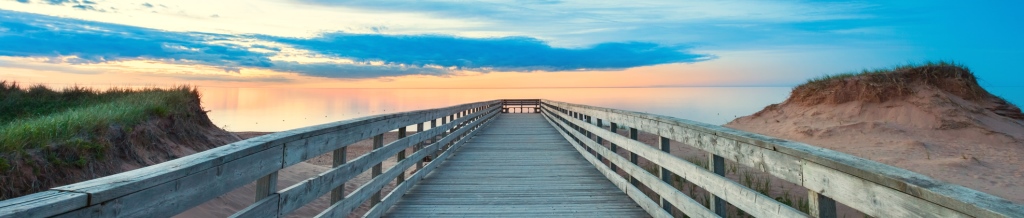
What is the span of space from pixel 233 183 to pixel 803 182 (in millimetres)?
2698

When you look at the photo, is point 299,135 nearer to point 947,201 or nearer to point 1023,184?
point 947,201

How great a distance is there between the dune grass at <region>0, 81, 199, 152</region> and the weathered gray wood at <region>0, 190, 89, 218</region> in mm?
6048

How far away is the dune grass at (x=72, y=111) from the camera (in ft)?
22.2

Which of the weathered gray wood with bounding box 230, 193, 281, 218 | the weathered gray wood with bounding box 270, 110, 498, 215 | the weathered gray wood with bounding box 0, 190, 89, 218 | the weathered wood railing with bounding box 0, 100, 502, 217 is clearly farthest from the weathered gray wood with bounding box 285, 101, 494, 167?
the weathered gray wood with bounding box 0, 190, 89, 218

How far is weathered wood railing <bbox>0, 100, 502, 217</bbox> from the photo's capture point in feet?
5.39

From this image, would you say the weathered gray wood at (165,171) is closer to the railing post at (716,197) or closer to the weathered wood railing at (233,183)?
the weathered wood railing at (233,183)

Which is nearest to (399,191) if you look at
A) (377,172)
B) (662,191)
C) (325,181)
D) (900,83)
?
(377,172)

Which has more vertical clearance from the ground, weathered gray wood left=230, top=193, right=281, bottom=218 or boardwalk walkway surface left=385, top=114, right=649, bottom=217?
weathered gray wood left=230, top=193, right=281, bottom=218

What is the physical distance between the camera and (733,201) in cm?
331

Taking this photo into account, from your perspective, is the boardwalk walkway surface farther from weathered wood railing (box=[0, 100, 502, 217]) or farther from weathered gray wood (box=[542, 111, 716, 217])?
weathered wood railing (box=[0, 100, 502, 217])

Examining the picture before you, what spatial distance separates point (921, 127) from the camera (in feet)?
41.4

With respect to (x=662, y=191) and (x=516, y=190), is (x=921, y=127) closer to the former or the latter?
(x=516, y=190)

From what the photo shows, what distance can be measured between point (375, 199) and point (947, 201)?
13.7 ft

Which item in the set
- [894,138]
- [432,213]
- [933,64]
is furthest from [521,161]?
[933,64]
